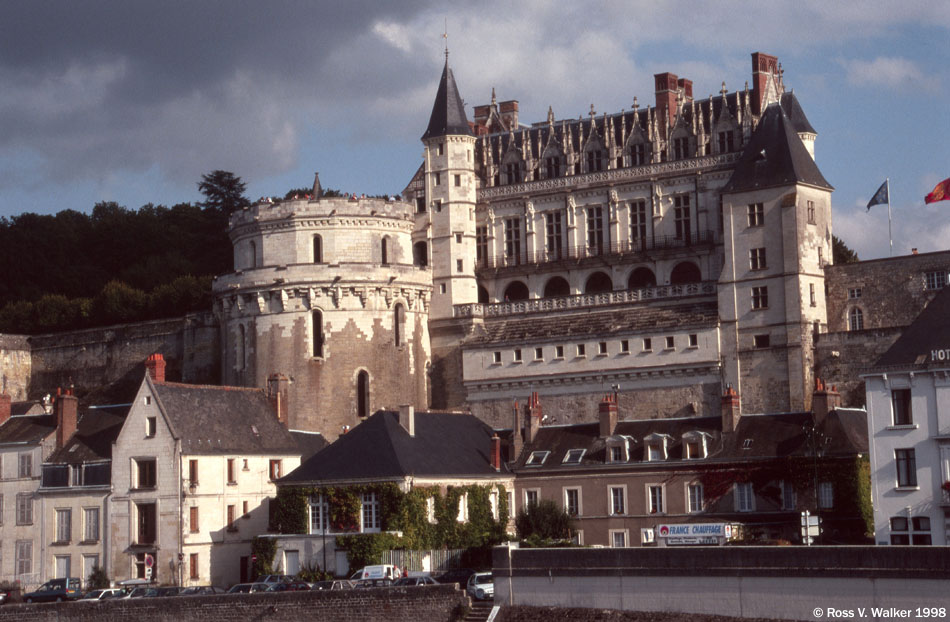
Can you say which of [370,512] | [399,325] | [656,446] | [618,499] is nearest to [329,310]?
[399,325]

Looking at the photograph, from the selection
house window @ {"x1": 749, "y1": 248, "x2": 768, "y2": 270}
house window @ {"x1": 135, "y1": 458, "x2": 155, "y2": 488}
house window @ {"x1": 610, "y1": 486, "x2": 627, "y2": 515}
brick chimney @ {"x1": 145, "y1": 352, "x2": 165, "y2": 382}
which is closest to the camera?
house window @ {"x1": 610, "y1": 486, "x2": 627, "y2": 515}

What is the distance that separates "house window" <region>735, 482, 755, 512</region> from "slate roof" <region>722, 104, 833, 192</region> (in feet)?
47.7

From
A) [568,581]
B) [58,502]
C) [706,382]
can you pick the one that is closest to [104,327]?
[58,502]

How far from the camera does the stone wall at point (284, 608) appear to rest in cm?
3925

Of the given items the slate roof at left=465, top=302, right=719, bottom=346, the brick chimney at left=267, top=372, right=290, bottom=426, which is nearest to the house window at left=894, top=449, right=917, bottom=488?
the slate roof at left=465, top=302, right=719, bottom=346

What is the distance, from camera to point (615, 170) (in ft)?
221

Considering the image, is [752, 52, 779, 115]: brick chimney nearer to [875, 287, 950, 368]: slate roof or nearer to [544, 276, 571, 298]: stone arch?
[544, 276, 571, 298]: stone arch

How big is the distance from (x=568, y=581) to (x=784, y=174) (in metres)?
25.3

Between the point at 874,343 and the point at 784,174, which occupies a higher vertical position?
the point at 784,174

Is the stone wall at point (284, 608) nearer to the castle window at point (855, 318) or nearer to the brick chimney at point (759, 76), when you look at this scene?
the castle window at point (855, 318)

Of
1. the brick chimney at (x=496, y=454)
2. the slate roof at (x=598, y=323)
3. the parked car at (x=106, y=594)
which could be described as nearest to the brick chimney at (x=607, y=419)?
the brick chimney at (x=496, y=454)

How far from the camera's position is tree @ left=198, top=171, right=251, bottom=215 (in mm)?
89500

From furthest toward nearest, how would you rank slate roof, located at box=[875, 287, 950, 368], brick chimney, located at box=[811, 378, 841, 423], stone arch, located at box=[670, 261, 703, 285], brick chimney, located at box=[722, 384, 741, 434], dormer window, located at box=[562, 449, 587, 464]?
stone arch, located at box=[670, 261, 703, 285] < dormer window, located at box=[562, 449, 587, 464] < brick chimney, located at box=[722, 384, 741, 434] < brick chimney, located at box=[811, 378, 841, 423] < slate roof, located at box=[875, 287, 950, 368]

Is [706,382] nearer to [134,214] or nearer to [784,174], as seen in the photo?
[784,174]
